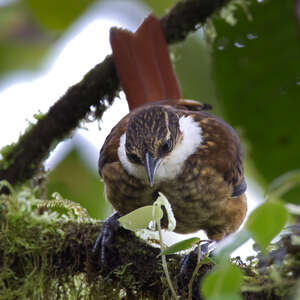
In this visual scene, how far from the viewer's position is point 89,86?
2.36 meters

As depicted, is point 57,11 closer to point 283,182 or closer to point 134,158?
point 134,158

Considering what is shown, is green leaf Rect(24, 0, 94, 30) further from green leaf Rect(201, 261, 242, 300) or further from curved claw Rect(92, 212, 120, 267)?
green leaf Rect(201, 261, 242, 300)

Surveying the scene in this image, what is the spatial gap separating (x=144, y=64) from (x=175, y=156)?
74 cm

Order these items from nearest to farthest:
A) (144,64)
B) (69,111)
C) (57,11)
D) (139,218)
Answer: (139,218) < (69,111) < (144,64) < (57,11)

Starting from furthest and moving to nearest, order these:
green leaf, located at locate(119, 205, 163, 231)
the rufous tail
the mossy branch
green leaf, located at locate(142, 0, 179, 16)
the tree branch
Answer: green leaf, located at locate(142, 0, 179, 16), the rufous tail, the tree branch, the mossy branch, green leaf, located at locate(119, 205, 163, 231)

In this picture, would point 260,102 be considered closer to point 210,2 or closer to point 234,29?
point 234,29

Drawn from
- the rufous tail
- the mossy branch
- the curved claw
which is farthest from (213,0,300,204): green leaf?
the mossy branch

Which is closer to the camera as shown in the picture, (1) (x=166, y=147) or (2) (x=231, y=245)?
(2) (x=231, y=245)

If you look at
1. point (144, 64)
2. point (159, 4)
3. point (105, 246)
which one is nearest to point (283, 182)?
point (105, 246)

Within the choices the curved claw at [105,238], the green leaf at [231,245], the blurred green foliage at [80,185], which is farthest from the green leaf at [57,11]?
the green leaf at [231,245]

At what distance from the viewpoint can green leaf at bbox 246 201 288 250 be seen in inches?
36.0

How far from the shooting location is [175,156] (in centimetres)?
228

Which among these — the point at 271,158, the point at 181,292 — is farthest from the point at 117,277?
the point at 271,158

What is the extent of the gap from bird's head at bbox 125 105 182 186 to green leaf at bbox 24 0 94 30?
998mm
